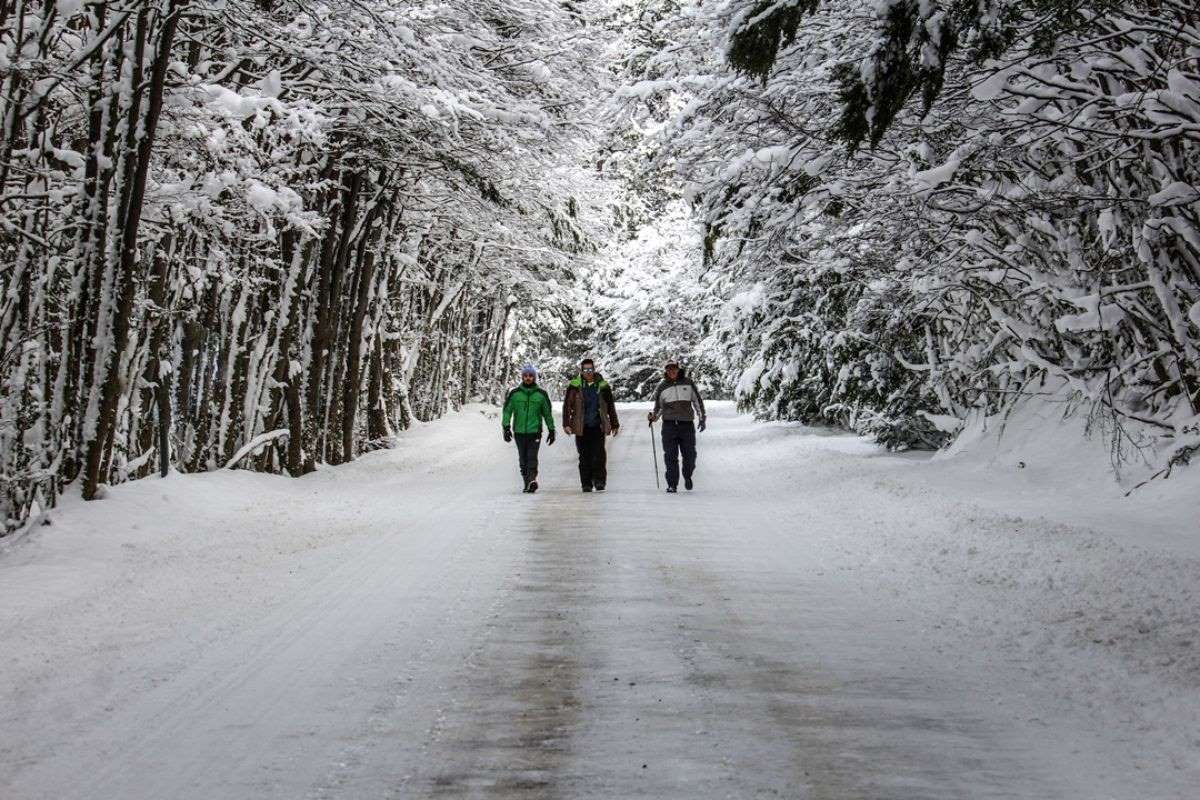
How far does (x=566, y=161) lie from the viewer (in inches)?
910

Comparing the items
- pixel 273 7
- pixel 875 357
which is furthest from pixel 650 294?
pixel 273 7

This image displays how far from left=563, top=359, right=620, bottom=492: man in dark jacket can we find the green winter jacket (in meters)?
0.33

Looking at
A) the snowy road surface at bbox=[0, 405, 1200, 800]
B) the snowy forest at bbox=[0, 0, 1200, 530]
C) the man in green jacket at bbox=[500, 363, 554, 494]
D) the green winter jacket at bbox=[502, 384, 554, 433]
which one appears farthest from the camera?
the green winter jacket at bbox=[502, 384, 554, 433]

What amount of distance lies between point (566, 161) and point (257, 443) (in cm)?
889

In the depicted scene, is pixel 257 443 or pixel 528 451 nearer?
pixel 528 451

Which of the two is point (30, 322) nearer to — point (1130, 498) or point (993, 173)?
point (993, 173)

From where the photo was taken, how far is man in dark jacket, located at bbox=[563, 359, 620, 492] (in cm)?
1720

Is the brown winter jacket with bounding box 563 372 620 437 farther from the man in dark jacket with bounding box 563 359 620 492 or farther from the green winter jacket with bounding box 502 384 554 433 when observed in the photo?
the green winter jacket with bounding box 502 384 554 433

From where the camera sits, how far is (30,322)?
34.5ft

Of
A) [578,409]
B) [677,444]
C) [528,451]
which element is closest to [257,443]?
[528,451]

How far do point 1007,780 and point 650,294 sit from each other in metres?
52.9

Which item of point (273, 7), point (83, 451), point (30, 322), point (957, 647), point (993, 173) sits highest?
point (273, 7)

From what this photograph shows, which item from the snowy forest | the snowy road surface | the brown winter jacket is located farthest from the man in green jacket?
the snowy road surface

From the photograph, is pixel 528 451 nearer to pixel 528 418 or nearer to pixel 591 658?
pixel 528 418
